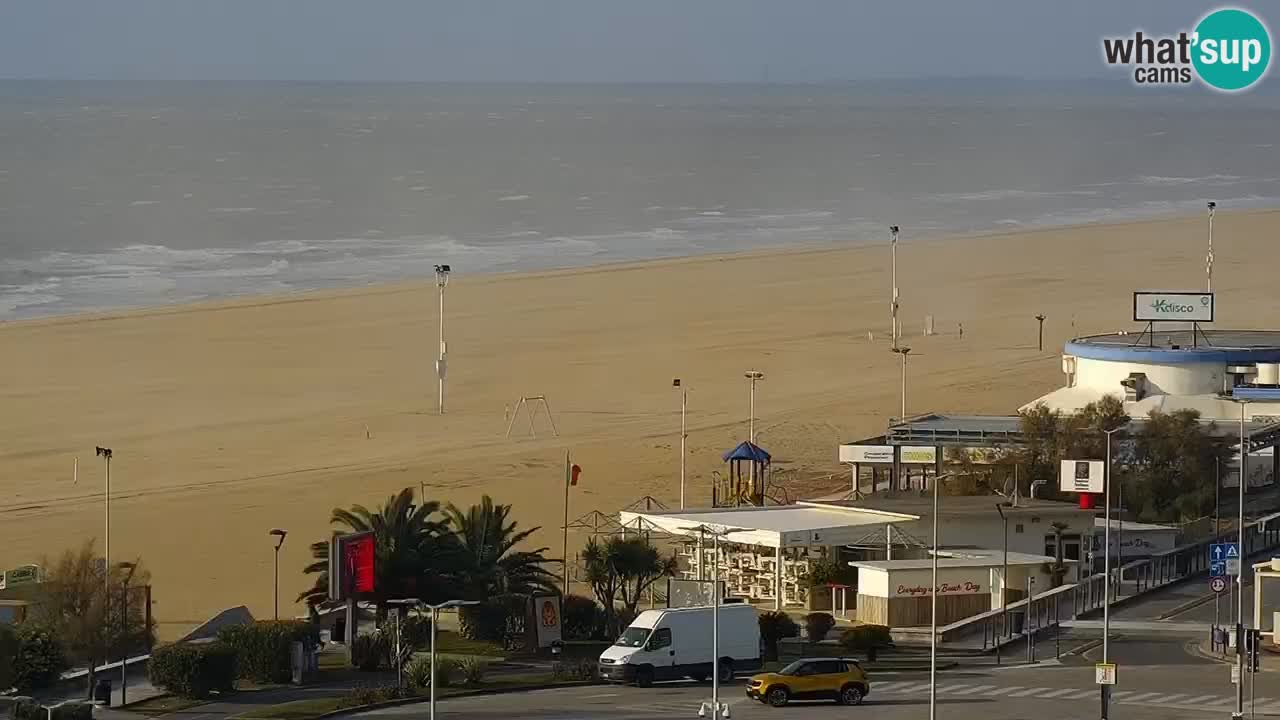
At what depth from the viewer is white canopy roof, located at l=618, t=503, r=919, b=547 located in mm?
45469

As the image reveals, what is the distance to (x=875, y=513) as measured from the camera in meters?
47.5

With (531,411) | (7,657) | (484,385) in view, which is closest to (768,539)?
(7,657)

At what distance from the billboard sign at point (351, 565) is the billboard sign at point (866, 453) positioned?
17.5 m

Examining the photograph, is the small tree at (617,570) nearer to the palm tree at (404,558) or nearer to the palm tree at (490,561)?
the palm tree at (490,561)

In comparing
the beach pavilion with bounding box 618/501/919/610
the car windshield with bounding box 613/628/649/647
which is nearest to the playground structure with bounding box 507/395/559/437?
the beach pavilion with bounding box 618/501/919/610

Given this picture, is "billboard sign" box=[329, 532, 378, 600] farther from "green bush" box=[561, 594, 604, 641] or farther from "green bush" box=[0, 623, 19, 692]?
"green bush" box=[0, 623, 19, 692]

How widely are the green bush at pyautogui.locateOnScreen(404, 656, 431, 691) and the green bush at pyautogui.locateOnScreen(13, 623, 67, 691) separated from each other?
5.41 metres

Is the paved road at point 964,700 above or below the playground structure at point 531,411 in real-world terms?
below

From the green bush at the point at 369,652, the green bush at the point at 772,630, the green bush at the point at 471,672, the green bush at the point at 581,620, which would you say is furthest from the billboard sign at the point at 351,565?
the green bush at the point at 772,630

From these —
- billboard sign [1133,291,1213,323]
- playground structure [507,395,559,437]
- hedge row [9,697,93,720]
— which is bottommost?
hedge row [9,697,93,720]

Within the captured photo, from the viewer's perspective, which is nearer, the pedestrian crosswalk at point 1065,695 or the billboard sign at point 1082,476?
the pedestrian crosswalk at point 1065,695

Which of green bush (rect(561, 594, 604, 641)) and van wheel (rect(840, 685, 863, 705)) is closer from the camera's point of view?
van wheel (rect(840, 685, 863, 705))

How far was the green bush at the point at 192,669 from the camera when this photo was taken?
118 ft

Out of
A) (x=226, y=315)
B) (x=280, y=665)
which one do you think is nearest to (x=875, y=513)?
(x=280, y=665)
